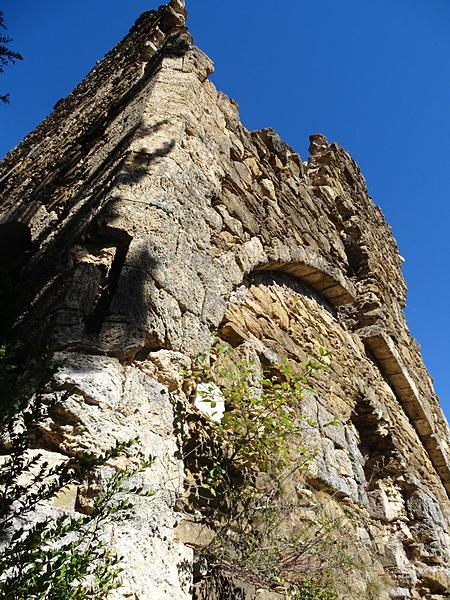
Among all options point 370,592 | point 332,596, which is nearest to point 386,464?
point 370,592

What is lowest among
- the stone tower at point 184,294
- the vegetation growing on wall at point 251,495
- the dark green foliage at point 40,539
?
the dark green foliage at point 40,539

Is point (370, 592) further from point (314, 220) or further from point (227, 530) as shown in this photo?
point (314, 220)

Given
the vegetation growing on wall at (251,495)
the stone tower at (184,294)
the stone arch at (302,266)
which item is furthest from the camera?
the stone arch at (302,266)

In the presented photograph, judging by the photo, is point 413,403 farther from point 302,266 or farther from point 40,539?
point 40,539

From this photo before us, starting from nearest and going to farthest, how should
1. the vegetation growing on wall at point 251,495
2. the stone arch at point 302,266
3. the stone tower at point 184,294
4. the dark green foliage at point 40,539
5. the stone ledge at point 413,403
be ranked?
the dark green foliage at point 40,539 → the stone tower at point 184,294 → the vegetation growing on wall at point 251,495 → the stone arch at point 302,266 → the stone ledge at point 413,403

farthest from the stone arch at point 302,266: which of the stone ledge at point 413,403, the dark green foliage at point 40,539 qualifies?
the dark green foliage at point 40,539

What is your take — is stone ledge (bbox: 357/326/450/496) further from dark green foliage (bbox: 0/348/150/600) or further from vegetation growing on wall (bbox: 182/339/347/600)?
dark green foliage (bbox: 0/348/150/600)

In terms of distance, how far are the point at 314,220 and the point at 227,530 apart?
3.55 metres

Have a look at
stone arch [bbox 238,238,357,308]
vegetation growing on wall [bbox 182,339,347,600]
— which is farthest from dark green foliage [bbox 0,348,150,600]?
stone arch [bbox 238,238,357,308]

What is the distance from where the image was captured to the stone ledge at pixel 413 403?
17.3ft

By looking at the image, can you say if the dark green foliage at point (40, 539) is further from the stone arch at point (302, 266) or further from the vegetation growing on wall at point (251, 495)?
the stone arch at point (302, 266)

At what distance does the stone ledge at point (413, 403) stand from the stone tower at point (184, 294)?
0.02 meters

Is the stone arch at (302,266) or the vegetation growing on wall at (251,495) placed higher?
the stone arch at (302,266)

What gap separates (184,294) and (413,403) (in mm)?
3962
